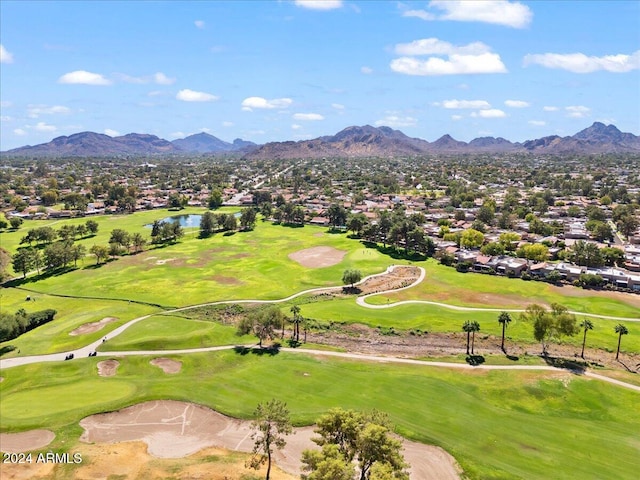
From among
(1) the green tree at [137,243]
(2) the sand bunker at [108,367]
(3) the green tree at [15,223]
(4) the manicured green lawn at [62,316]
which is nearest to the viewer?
(2) the sand bunker at [108,367]

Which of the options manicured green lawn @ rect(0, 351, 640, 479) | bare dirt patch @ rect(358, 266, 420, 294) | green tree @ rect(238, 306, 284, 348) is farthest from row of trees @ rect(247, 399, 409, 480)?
bare dirt patch @ rect(358, 266, 420, 294)

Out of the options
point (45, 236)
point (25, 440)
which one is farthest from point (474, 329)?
point (45, 236)

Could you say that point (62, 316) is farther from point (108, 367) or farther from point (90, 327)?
point (108, 367)

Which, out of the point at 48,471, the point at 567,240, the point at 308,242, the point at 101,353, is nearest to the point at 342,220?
the point at 308,242

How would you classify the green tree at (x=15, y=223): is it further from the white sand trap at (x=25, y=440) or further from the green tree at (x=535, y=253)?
the green tree at (x=535, y=253)

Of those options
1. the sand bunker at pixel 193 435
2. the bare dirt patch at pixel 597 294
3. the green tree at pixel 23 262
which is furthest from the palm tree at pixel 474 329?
the green tree at pixel 23 262

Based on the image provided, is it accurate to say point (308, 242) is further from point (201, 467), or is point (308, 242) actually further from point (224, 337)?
point (201, 467)
